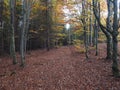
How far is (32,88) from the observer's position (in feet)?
32.9

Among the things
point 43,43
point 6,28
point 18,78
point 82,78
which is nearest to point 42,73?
point 18,78

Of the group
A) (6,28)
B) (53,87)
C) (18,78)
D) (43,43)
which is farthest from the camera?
(43,43)

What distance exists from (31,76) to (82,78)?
350cm

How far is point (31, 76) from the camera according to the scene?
12.7 meters

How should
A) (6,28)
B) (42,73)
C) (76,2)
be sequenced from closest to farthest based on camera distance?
(42,73) → (76,2) → (6,28)

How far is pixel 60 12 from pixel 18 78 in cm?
2285

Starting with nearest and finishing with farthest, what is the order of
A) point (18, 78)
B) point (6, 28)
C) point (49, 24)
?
1. point (18, 78)
2. point (6, 28)
3. point (49, 24)

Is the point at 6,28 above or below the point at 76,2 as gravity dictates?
below

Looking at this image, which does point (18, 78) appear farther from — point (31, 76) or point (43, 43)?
point (43, 43)

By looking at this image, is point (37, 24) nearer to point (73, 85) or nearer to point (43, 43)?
point (43, 43)

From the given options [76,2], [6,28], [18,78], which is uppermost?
[76,2]

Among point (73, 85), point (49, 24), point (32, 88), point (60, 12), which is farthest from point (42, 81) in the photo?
point (60, 12)

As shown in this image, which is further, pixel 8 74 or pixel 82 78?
pixel 8 74

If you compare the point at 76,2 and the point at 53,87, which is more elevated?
the point at 76,2
